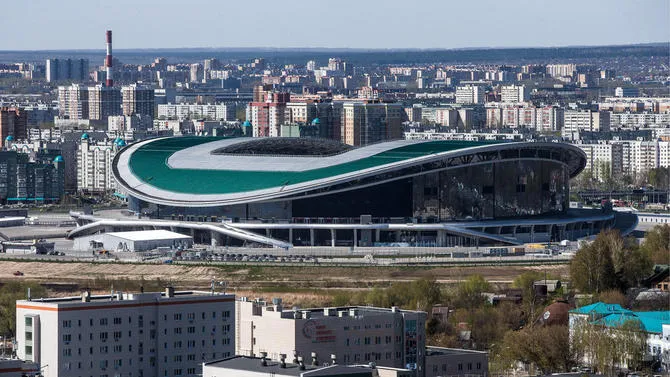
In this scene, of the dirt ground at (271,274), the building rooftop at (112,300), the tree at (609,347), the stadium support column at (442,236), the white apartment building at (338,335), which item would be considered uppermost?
the building rooftop at (112,300)

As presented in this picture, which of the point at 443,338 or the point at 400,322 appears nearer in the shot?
the point at 400,322

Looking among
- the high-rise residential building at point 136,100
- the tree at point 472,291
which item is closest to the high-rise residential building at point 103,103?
the high-rise residential building at point 136,100

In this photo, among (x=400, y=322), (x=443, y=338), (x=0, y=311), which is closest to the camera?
(x=400, y=322)

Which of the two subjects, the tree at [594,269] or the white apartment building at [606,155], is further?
the white apartment building at [606,155]

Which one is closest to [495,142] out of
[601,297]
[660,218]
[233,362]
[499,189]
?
[499,189]

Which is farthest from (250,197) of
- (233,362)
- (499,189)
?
(233,362)

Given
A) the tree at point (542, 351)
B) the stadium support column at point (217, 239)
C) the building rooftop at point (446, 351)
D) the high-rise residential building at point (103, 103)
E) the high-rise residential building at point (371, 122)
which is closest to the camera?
the building rooftop at point (446, 351)

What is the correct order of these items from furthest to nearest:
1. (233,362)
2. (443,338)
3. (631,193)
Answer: (631,193) < (443,338) < (233,362)

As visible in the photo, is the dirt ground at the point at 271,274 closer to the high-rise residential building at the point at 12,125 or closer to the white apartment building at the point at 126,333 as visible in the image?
the white apartment building at the point at 126,333

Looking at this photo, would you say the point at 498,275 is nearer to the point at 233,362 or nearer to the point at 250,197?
the point at 250,197
